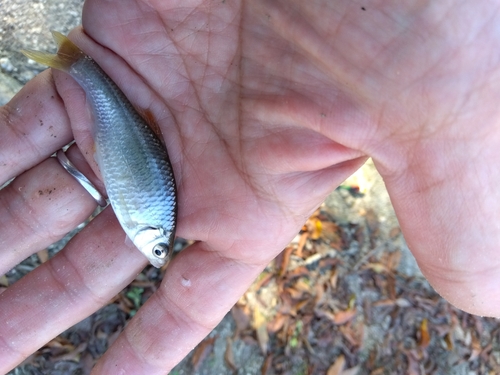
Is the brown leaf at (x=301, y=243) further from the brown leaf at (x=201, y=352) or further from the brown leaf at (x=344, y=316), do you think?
the brown leaf at (x=201, y=352)

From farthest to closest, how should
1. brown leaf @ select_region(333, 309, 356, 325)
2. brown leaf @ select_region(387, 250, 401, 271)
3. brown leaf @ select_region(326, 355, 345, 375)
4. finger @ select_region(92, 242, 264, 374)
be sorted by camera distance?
brown leaf @ select_region(387, 250, 401, 271)
brown leaf @ select_region(333, 309, 356, 325)
brown leaf @ select_region(326, 355, 345, 375)
finger @ select_region(92, 242, 264, 374)

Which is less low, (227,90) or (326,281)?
(227,90)

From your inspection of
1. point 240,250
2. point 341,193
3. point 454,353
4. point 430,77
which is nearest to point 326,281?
point 341,193

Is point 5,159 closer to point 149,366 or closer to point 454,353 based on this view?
point 149,366

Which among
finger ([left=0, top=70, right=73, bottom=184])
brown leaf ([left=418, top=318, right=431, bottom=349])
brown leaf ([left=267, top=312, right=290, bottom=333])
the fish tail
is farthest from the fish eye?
brown leaf ([left=418, top=318, right=431, bottom=349])

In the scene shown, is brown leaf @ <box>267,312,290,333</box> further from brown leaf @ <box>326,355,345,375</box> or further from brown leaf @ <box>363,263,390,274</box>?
brown leaf @ <box>363,263,390,274</box>

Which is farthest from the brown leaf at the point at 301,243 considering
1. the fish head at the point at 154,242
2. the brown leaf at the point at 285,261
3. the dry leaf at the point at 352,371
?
the fish head at the point at 154,242

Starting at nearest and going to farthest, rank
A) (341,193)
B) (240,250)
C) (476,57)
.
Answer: (476,57)
(240,250)
(341,193)
